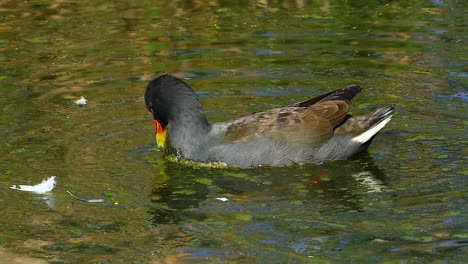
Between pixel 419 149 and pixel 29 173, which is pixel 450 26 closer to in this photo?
pixel 419 149

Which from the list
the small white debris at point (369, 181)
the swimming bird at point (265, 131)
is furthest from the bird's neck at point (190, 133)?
the small white debris at point (369, 181)

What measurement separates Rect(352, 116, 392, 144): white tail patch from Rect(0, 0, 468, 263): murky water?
21cm

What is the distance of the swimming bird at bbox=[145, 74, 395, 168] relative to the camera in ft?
31.6

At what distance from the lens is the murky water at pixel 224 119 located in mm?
7891

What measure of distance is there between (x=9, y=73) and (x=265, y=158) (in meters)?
4.09

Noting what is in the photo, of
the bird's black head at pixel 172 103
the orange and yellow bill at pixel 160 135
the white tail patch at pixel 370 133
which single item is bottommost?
the orange and yellow bill at pixel 160 135

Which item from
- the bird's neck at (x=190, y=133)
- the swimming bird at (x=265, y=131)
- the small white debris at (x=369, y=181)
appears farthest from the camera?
the bird's neck at (x=190, y=133)

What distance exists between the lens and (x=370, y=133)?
9750 mm

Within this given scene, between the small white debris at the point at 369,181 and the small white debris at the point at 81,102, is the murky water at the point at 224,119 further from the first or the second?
the small white debris at the point at 81,102

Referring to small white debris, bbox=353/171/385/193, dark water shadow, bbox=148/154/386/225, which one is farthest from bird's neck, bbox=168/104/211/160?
small white debris, bbox=353/171/385/193

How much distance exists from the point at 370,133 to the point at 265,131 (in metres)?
0.96

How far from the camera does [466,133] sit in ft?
32.9

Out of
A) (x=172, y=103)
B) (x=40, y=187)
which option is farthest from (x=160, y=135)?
(x=40, y=187)

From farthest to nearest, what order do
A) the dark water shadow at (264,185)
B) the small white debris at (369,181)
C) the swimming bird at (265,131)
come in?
1. the swimming bird at (265,131)
2. the small white debris at (369,181)
3. the dark water shadow at (264,185)
